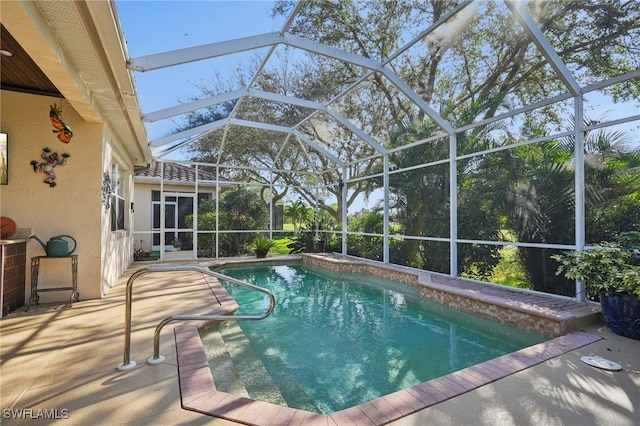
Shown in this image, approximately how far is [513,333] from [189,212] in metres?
11.9

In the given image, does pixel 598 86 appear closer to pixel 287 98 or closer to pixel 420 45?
pixel 420 45

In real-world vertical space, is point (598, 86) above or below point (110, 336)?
above

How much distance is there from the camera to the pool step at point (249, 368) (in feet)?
10.3

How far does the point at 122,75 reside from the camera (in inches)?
169

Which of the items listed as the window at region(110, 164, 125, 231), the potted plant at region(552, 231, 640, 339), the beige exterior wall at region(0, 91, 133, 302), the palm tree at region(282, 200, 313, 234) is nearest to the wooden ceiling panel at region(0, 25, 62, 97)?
the beige exterior wall at region(0, 91, 133, 302)

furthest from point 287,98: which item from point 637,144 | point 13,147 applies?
point 637,144

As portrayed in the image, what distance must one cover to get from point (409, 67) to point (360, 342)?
228 inches

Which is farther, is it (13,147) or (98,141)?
(98,141)

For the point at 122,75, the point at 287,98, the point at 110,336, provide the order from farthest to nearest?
1. the point at 287,98
2. the point at 122,75
3. the point at 110,336

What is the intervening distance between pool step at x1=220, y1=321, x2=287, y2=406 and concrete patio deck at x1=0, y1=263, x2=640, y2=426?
2.39 feet

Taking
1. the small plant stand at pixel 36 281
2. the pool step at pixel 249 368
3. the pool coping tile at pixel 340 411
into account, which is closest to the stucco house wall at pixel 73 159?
the small plant stand at pixel 36 281

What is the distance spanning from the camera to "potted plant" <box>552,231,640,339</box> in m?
3.93

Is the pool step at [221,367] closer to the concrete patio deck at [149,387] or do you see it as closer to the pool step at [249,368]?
the pool step at [249,368]

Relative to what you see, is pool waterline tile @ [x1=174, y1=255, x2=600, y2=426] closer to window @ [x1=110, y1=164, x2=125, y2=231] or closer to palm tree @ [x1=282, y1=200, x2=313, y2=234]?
window @ [x1=110, y1=164, x2=125, y2=231]
